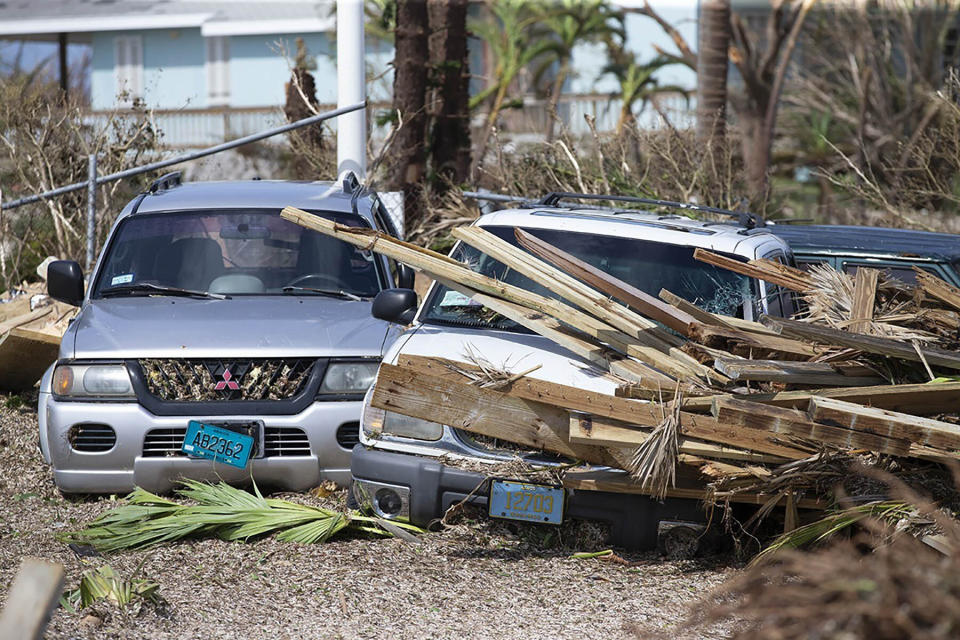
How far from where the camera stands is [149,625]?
420cm

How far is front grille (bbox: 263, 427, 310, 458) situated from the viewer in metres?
6.04

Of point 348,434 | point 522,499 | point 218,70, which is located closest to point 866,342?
point 522,499

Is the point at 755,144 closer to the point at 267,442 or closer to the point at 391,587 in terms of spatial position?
the point at 267,442

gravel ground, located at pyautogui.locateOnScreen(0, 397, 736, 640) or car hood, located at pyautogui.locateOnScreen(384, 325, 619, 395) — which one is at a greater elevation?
car hood, located at pyautogui.locateOnScreen(384, 325, 619, 395)

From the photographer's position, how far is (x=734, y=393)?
462 centimetres

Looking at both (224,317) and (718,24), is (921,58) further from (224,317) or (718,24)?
(224,317)

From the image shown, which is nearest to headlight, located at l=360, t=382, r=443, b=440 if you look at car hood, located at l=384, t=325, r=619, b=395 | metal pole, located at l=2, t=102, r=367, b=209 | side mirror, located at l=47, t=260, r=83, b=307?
car hood, located at l=384, t=325, r=619, b=395

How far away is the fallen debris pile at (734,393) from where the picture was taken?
4.46m

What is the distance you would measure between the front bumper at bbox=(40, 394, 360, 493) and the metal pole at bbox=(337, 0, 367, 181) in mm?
4753

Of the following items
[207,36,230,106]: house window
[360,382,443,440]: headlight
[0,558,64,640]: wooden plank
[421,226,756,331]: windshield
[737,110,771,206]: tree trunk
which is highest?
[207,36,230,106]: house window

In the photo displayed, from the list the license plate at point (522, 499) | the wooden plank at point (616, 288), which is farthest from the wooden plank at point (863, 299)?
the license plate at point (522, 499)

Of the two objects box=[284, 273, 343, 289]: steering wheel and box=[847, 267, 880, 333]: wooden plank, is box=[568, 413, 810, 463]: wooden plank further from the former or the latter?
box=[284, 273, 343, 289]: steering wheel

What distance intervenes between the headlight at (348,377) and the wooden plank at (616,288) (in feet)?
4.17

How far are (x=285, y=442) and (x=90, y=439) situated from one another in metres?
1.06
